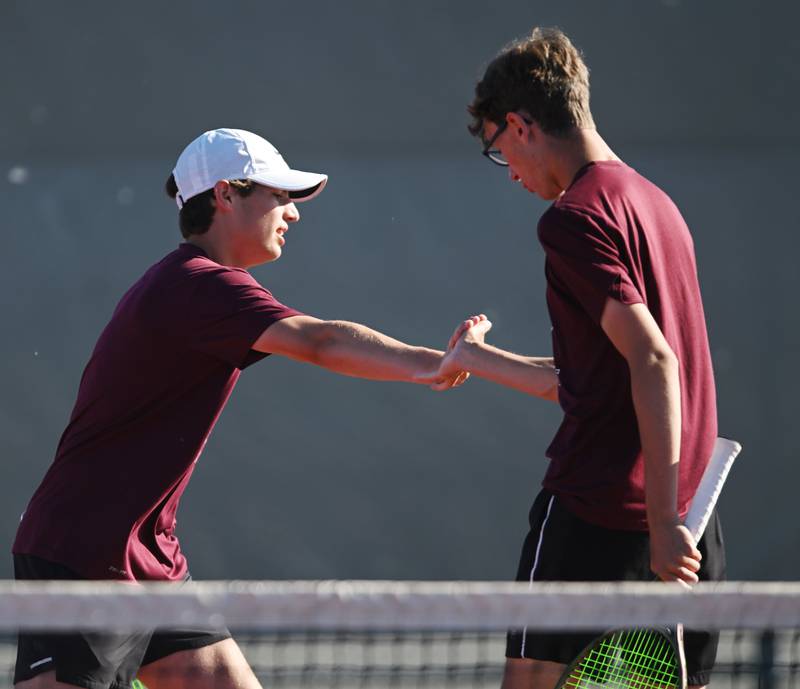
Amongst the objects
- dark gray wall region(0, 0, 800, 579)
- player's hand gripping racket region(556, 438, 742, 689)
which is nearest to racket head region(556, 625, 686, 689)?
player's hand gripping racket region(556, 438, 742, 689)

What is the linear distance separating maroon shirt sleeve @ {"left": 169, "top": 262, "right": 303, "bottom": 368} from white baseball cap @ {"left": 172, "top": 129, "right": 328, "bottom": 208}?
13.6 inches

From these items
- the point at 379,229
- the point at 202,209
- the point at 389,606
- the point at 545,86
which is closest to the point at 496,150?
the point at 545,86

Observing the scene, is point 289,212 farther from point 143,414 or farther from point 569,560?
point 569,560

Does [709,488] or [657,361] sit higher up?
[657,361]

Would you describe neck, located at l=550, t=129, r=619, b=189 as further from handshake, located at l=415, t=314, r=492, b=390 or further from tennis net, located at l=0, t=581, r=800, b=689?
tennis net, located at l=0, t=581, r=800, b=689

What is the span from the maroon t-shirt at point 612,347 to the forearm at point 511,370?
20 cm

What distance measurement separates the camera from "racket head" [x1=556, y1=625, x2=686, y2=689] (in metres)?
2.33

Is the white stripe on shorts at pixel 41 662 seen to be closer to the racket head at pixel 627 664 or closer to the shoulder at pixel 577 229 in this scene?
the racket head at pixel 627 664

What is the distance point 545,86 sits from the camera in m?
2.45

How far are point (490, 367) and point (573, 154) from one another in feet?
1.41

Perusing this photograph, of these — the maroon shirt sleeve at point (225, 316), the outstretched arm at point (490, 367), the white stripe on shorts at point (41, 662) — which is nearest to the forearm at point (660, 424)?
the outstretched arm at point (490, 367)

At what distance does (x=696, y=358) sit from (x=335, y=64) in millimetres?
4243

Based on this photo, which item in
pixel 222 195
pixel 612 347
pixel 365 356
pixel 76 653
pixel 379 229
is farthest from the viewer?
pixel 379 229

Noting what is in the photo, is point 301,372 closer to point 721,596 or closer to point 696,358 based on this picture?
point 696,358
